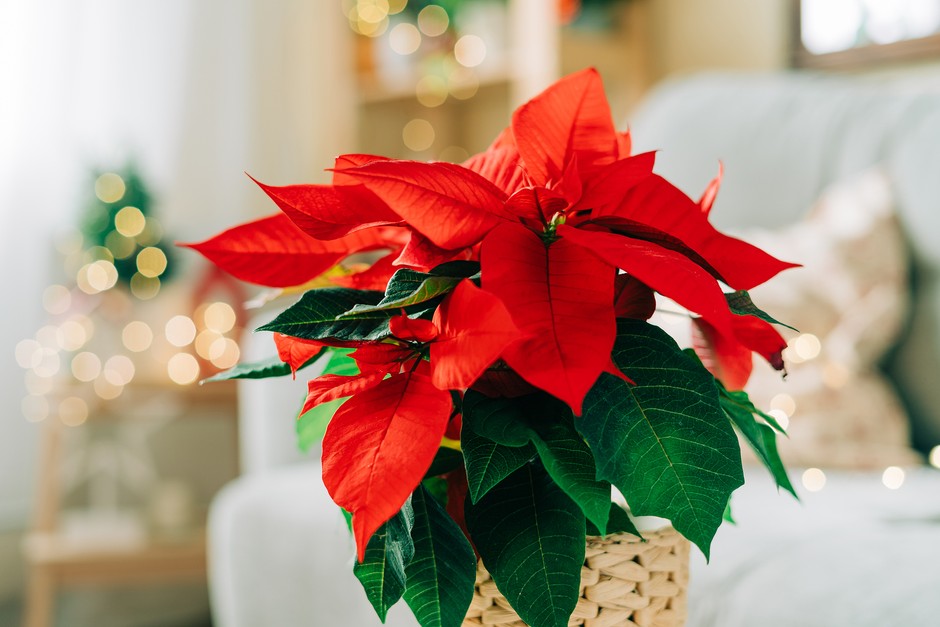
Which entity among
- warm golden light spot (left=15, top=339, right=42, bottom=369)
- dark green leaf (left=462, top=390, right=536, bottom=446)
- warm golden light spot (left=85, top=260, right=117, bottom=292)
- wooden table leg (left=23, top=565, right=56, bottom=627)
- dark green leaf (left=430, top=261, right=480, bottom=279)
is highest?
dark green leaf (left=430, top=261, right=480, bottom=279)

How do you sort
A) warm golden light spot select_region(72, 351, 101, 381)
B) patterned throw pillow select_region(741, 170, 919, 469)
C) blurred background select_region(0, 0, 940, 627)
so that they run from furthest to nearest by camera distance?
warm golden light spot select_region(72, 351, 101, 381), blurred background select_region(0, 0, 940, 627), patterned throw pillow select_region(741, 170, 919, 469)

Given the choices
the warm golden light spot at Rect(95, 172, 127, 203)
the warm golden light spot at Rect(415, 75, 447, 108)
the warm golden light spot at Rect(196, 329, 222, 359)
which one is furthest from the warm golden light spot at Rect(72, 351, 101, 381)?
the warm golden light spot at Rect(415, 75, 447, 108)

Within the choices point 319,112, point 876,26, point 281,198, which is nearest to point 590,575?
point 281,198

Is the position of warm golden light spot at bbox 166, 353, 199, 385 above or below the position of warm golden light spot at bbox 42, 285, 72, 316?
below

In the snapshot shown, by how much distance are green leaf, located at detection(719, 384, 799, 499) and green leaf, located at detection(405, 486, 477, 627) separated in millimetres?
136

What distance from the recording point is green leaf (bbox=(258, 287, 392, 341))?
0.34m

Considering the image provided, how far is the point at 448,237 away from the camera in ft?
1.13

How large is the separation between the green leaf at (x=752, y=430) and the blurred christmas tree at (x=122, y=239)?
1475mm

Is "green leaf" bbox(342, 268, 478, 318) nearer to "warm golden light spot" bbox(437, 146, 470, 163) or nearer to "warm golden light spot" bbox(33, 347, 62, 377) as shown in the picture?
"warm golden light spot" bbox(33, 347, 62, 377)

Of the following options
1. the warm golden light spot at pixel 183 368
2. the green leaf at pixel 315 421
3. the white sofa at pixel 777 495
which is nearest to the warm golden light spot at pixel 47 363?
the warm golden light spot at pixel 183 368

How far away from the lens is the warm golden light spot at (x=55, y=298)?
177 cm

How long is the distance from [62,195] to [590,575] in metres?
1.72

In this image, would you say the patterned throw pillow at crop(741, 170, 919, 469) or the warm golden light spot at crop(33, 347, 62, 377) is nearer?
the patterned throw pillow at crop(741, 170, 919, 469)

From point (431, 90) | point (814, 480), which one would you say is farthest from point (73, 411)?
point (814, 480)
